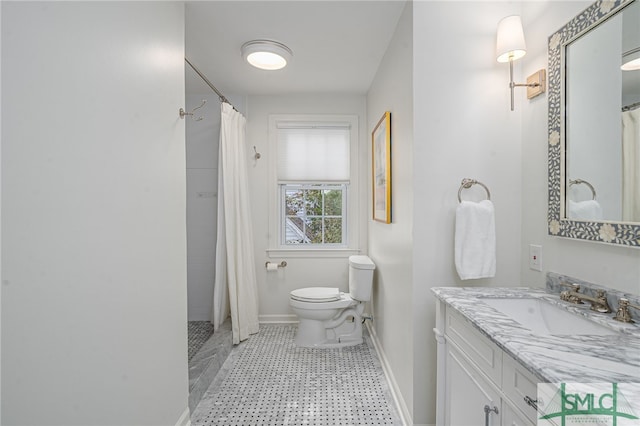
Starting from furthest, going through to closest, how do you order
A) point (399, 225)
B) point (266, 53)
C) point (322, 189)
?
1. point (322, 189)
2. point (266, 53)
3. point (399, 225)

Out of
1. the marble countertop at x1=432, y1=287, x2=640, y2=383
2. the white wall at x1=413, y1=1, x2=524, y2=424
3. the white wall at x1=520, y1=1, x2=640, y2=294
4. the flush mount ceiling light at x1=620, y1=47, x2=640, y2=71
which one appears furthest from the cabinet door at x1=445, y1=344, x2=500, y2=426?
the flush mount ceiling light at x1=620, y1=47, x2=640, y2=71

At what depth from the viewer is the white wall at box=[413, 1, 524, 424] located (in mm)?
1595

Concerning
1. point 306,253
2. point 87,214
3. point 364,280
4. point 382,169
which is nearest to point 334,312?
point 364,280

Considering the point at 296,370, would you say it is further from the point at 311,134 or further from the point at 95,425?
the point at 311,134

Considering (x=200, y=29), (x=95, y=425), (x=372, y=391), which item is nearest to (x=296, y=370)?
(x=372, y=391)

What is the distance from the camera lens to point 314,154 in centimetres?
332

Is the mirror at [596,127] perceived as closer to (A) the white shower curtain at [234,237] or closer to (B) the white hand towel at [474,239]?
(B) the white hand towel at [474,239]

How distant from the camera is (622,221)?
1101 millimetres

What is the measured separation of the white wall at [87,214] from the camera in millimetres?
818

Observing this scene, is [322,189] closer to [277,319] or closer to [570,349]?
→ [277,319]

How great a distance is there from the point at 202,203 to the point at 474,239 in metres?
2.64

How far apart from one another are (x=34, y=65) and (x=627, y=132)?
73.7 inches

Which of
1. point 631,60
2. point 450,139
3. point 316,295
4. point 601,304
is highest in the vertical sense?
point 631,60

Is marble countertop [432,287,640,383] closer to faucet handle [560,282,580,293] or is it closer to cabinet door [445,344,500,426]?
faucet handle [560,282,580,293]
